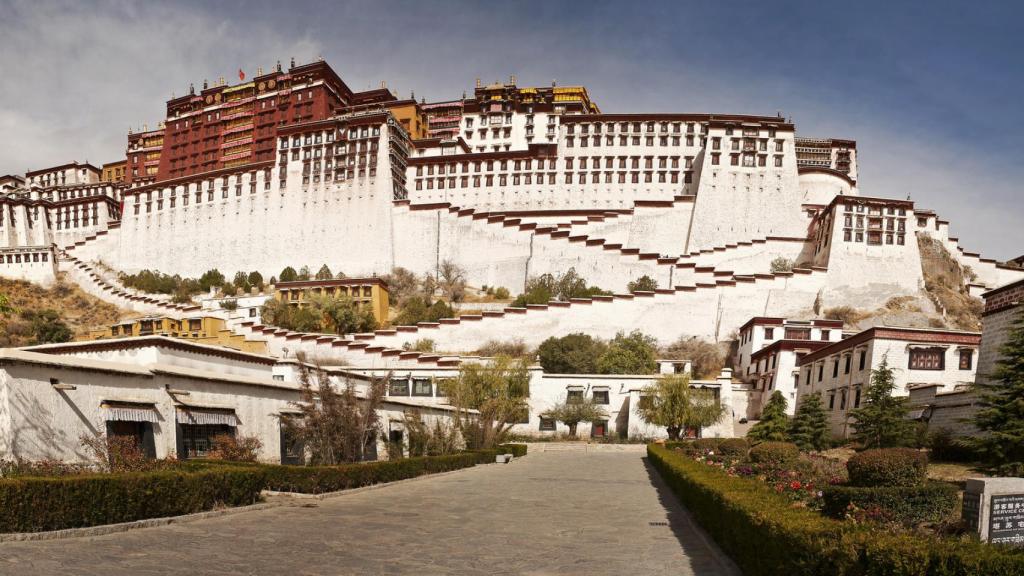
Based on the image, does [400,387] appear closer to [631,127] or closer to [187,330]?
[187,330]

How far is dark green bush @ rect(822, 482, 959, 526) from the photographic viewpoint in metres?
10.5

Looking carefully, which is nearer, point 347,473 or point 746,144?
point 347,473

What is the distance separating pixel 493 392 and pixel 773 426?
13.9 metres

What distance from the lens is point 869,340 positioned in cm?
2956

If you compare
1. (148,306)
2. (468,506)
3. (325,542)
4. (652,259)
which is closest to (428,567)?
(325,542)

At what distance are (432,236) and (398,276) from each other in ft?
16.3

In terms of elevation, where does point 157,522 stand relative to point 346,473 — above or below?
above

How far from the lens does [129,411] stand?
14227mm

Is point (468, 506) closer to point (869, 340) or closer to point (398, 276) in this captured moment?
point (869, 340)

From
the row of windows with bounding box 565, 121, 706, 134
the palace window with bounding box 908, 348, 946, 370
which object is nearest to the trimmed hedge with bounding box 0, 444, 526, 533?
the palace window with bounding box 908, 348, 946, 370

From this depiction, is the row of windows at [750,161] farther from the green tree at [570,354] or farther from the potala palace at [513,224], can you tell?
the green tree at [570,354]

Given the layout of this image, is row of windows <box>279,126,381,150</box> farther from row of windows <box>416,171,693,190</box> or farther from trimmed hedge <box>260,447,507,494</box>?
trimmed hedge <box>260,447,507,494</box>

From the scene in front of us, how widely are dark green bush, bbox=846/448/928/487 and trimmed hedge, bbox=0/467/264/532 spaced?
10880 mm

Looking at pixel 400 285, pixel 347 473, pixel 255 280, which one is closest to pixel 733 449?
pixel 347 473
